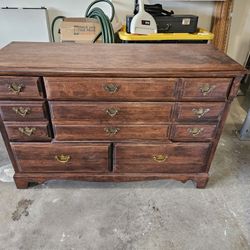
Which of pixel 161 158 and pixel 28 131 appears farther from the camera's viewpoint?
pixel 161 158

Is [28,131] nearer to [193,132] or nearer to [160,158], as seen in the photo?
[160,158]

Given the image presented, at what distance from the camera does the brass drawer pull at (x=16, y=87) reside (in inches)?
40.9

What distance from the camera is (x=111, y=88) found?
1.07 metres

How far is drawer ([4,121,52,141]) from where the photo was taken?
1.17 m

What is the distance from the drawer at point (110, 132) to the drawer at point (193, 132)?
0.18 ft

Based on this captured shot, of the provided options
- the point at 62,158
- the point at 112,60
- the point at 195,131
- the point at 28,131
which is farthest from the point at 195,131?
the point at 28,131

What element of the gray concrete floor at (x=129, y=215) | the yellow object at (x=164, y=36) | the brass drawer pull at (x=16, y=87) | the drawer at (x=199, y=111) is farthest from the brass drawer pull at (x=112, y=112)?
the yellow object at (x=164, y=36)

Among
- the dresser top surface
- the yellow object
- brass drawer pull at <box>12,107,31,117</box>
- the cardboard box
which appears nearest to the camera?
the dresser top surface

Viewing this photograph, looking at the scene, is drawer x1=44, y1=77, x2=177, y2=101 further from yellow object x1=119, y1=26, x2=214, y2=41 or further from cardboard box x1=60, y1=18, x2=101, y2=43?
cardboard box x1=60, y1=18, x2=101, y2=43

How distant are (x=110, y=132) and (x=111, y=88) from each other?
0.87 feet

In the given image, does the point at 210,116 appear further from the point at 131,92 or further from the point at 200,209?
the point at 200,209

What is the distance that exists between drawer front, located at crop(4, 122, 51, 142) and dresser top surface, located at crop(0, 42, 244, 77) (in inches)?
11.4

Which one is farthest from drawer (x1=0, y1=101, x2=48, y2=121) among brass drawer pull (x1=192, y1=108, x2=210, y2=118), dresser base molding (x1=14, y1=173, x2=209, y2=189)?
brass drawer pull (x1=192, y1=108, x2=210, y2=118)

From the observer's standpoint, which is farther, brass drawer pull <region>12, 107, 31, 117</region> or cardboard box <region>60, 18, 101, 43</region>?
cardboard box <region>60, 18, 101, 43</region>
